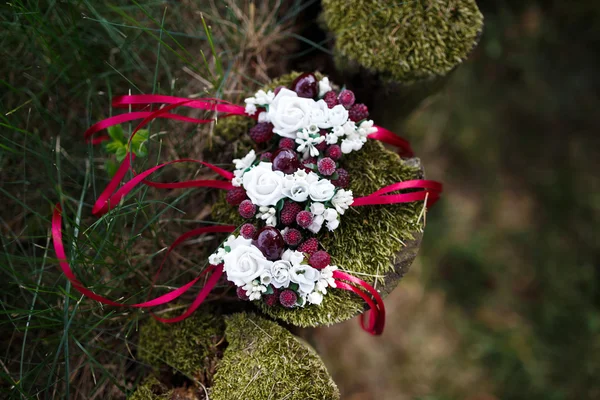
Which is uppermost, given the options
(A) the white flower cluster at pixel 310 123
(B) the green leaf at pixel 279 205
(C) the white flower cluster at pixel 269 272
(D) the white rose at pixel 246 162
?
(A) the white flower cluster at pixel 310 123

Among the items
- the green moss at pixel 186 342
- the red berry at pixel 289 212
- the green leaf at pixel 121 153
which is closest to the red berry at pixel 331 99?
the red berry at pixel 289 212

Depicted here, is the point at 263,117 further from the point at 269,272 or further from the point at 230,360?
the point at 230,360

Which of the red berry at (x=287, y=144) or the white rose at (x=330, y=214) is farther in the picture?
the red berry at (x=287, y=144)

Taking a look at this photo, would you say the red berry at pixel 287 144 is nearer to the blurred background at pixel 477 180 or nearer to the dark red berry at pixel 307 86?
the dark red berry at pixel 307 86

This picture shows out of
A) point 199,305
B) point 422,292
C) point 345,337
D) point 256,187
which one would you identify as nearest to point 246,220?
point 256,187

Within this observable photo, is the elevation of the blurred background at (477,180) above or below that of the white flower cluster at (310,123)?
below

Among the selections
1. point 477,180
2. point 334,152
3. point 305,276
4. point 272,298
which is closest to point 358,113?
point 334,152
